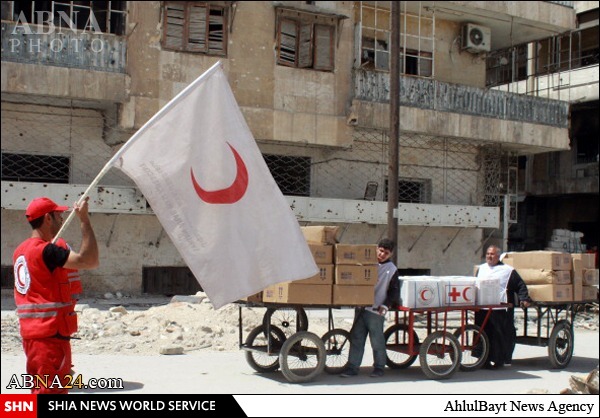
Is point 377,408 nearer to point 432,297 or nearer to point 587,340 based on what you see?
point 432,297

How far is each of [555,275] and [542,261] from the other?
27 cm

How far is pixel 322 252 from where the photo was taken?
934 cm

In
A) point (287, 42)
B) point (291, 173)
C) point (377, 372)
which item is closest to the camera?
point (377, 372)

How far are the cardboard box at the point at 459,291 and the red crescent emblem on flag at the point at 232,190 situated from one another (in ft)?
15.6

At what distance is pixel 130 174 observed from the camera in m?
5.42

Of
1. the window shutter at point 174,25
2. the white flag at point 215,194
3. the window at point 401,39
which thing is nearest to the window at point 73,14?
the window shutter at point 174,25

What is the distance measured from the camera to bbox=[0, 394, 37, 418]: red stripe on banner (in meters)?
5.09

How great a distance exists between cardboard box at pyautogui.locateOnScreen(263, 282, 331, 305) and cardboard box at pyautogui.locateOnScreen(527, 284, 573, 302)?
3.47 m

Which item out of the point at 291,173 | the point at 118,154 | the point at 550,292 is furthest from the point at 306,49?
the point at 118,154

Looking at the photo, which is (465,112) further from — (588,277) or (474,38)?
(588,277)

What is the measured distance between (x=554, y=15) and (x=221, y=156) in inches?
825

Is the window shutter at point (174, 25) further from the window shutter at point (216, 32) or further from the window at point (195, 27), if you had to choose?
the window shutter at point (216, 32)

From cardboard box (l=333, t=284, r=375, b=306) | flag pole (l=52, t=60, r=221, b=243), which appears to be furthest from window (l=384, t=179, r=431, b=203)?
flag pole (l=52, t=60, r=221, b=243)

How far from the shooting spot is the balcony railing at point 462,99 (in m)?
20.5
